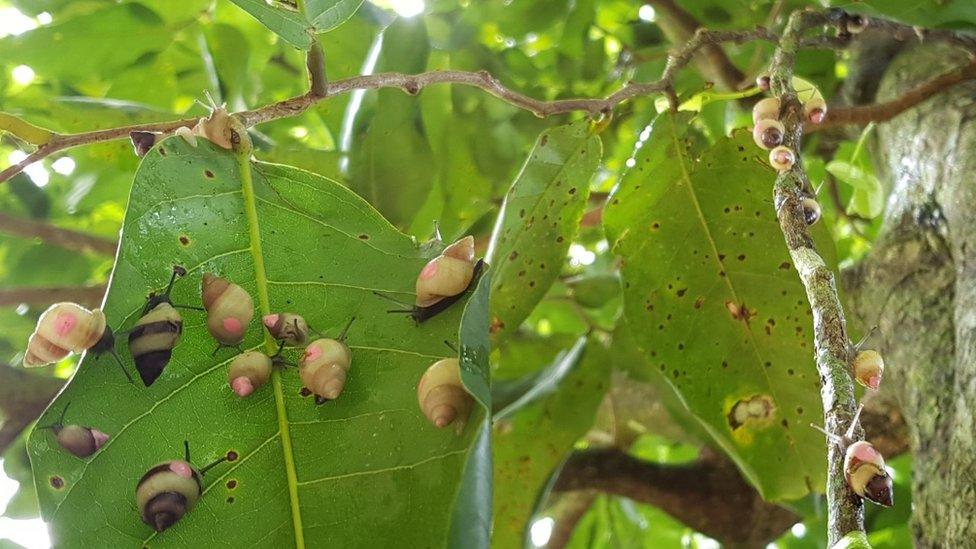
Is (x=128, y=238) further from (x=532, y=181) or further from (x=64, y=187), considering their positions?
(x=64, y=187)

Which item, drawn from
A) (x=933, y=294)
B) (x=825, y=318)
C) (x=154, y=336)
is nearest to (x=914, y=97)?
(x=933, y=294)

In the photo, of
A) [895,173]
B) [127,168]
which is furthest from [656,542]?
[127,168]

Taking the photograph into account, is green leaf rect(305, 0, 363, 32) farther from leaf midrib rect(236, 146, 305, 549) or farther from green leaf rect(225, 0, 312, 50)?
leaf midrib rect(236, 146, 305, 549)

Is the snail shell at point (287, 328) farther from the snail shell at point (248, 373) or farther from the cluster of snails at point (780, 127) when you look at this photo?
the cluster of snails at point (780, 127)

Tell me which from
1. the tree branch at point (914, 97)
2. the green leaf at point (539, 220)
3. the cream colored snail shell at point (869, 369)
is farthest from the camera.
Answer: the tree branch at point (914, 97)

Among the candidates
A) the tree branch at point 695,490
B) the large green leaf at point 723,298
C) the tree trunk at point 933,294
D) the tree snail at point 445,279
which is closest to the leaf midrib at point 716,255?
the large green leaf at point 723,298

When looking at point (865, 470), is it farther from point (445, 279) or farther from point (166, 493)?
point (166, 493)
